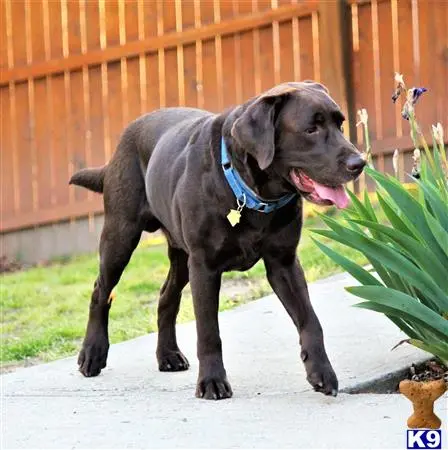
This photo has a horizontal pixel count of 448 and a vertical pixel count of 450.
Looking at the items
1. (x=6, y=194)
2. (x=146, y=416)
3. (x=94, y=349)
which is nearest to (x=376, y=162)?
(x=6, y=194)

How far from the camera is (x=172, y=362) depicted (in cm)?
554

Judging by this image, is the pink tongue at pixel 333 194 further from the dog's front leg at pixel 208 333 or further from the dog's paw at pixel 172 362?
the dog's paw at pixel 172 362

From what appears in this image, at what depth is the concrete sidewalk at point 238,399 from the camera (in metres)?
3.99

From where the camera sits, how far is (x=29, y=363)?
22.5 ft

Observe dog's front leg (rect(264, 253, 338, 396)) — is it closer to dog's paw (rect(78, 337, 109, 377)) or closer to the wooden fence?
dog's paw (rect(78, 337, 109, 377))

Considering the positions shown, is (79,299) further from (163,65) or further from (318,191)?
(318,191)

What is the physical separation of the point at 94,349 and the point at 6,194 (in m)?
6.08

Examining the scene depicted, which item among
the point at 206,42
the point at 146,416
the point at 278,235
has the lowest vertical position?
the point at 146,416

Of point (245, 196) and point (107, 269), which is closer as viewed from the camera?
point (245, 196)

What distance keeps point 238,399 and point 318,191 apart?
880 mm

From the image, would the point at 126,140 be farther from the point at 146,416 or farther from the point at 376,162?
the point at 376,162
